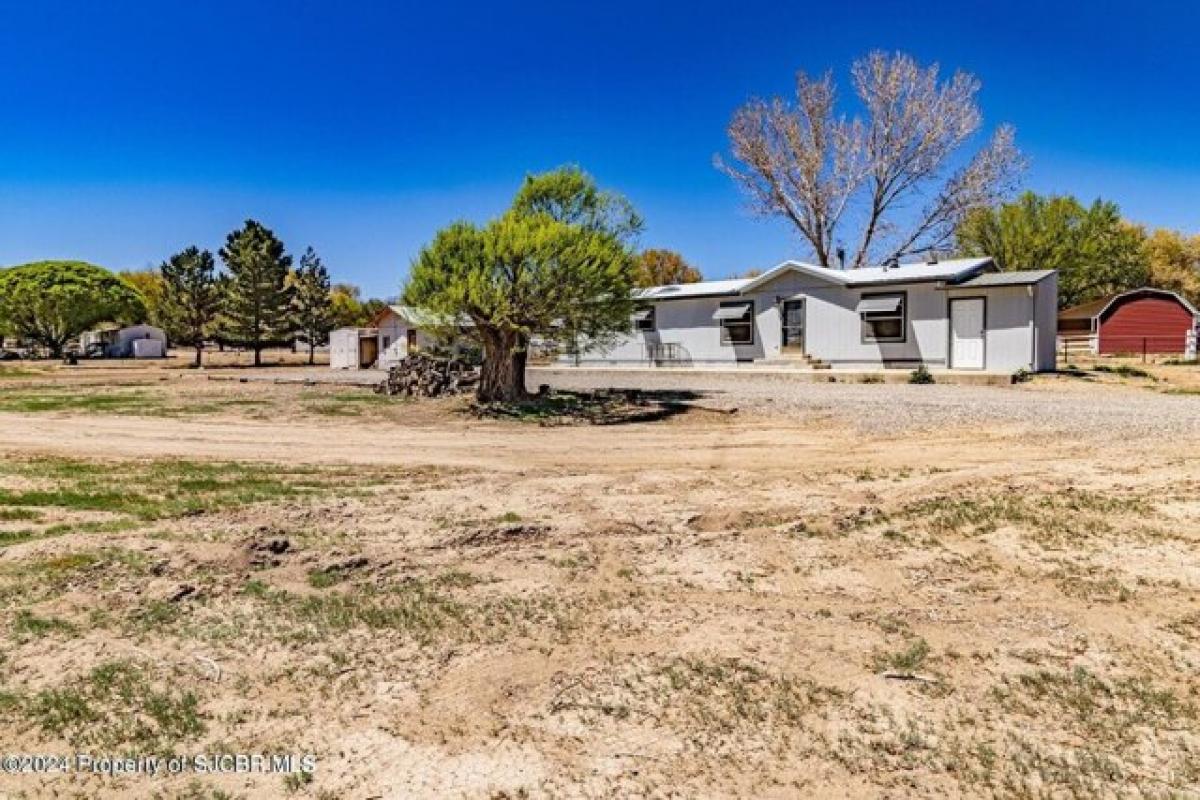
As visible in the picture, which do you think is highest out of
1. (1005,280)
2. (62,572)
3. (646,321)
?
(1005,280)

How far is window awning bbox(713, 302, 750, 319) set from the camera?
941 inches

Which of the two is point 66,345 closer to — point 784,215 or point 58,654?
point 784,215

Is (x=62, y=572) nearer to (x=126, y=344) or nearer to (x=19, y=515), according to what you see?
(x=19, y=515)

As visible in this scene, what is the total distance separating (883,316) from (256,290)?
3261 cm

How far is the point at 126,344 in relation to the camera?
47750mm

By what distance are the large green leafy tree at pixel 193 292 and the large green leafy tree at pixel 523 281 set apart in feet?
107

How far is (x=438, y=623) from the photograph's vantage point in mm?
3893

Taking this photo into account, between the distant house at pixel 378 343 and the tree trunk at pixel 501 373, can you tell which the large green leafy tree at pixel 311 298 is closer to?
the distant house at pixel 378 343

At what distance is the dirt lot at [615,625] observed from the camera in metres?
2.71

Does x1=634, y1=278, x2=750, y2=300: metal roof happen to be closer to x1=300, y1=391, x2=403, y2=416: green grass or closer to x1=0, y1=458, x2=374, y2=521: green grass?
x1=300, y1=391, x2=403, y2=416: green grass

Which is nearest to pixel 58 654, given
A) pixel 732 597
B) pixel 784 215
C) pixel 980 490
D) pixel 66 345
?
pixel 732 597

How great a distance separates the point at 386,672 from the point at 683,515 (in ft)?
10.8

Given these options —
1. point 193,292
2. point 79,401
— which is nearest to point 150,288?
point 193,292

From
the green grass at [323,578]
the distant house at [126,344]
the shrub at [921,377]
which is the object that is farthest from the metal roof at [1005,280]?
the distant house at [126,344]
